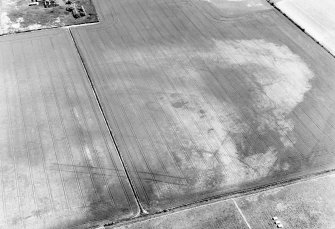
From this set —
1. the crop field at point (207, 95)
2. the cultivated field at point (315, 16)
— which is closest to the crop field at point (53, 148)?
the crop field at point (207, 95)

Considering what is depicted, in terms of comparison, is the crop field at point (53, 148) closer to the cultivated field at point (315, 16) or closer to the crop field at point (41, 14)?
the crop field at point (41, 14)

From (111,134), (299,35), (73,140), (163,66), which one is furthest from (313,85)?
(73,140)

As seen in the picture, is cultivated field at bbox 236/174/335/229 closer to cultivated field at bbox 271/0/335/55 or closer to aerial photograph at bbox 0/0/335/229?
aerial photograph at bbox 0/0/335/229

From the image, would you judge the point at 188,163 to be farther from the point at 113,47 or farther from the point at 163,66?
the point at 113,47

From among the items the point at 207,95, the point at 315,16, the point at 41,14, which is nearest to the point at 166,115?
the point at 207,95

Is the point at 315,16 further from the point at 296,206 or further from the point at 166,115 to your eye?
the point at 296,206

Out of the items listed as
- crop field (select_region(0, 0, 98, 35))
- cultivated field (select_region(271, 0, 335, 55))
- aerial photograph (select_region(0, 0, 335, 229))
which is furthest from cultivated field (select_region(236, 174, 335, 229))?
crop field (select_region(0, 0, 98, 35))
